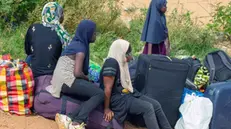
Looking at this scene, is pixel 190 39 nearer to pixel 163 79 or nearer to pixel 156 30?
pixel 156 30

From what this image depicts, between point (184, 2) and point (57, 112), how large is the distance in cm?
602

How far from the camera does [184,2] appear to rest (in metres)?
10.4

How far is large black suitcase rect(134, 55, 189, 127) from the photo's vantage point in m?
5.25

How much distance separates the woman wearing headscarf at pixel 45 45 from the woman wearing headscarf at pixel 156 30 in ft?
4.82

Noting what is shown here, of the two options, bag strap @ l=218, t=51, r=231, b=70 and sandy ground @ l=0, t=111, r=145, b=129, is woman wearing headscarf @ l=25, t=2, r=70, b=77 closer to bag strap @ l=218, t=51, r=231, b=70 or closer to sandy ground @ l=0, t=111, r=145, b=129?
sandy ground @ l=0, t=111, r=145, b=129

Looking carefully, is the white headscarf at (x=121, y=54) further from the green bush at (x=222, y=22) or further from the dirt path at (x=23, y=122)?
the green bush at (x=222, y=22)

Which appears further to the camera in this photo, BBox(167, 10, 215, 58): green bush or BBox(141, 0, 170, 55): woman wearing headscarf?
BBox(167, 10, 215, 58): green bush

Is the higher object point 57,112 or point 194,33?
point 194,33

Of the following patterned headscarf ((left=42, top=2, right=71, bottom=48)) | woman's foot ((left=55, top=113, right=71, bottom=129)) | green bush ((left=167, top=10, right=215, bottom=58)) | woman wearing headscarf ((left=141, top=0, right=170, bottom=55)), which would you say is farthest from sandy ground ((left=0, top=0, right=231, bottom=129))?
woman wearing headscarf ((left=141, top=0, right=170, bottom=55))

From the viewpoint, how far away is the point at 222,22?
8.29 metres

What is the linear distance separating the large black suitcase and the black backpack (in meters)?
0.46

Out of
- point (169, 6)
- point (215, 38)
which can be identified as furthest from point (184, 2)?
point (215, 38)

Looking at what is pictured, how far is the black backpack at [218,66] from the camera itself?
5566 mm

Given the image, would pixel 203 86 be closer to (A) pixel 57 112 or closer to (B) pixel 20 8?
(A) pixel 57 112
